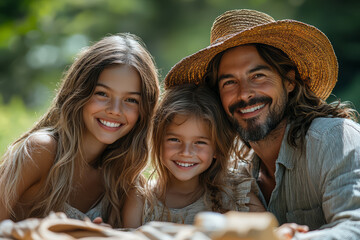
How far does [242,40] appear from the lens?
2.57m

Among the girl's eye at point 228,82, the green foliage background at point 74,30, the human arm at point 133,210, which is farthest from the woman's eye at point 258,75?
the green foliage background at point 74,30

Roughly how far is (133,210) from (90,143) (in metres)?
0.52

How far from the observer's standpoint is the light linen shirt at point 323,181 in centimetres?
198

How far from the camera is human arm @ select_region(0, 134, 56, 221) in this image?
2.39 metres

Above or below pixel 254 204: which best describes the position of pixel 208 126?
above

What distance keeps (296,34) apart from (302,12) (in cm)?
618

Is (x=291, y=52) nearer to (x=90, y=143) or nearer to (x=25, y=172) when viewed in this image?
(x=90, y=143)

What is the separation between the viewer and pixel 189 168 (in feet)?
8.39

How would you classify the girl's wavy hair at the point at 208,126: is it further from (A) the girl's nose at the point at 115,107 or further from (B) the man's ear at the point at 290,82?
(B) the man's ear at the point at 290,82

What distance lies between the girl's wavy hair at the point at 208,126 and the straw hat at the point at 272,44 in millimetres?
138

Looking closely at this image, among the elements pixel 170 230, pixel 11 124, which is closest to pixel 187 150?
pixel 170 230

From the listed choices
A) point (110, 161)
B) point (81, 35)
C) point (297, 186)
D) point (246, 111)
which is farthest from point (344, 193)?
point (81, 35)

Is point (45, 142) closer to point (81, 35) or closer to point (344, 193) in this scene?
point (344, 193)

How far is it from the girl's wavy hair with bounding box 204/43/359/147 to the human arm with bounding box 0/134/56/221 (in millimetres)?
1093
